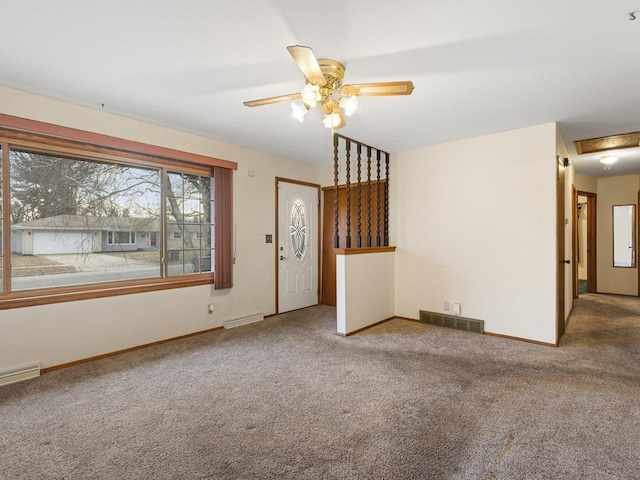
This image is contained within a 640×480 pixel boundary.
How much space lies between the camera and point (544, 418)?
208cm

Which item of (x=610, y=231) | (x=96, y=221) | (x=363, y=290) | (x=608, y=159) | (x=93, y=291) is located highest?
(x=608, y=159)

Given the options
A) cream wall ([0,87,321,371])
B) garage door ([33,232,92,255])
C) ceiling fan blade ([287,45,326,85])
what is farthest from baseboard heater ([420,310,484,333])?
garage door ([33,232,92,255])

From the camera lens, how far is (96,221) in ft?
10.8

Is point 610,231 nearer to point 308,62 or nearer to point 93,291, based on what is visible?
point 308,62

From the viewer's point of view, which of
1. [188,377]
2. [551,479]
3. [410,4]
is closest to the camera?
[551,479]

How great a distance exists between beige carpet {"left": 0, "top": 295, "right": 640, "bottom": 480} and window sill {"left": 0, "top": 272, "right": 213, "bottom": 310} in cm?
64

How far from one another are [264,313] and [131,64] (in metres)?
3.41

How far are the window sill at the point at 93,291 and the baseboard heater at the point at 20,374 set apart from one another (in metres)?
0.52

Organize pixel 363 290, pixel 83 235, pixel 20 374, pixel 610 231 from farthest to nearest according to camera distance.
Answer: pixel 610 231
pixel 363 290
pixel 83 235
pixel 20 374

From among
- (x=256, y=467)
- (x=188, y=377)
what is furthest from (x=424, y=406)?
(x=188, y=377)

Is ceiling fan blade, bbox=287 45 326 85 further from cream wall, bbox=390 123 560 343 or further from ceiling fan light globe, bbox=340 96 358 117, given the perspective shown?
cream wall, bbox=390 123 560 343

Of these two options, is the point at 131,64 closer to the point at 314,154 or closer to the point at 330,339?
the point at 314,154

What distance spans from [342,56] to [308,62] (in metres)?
0.45

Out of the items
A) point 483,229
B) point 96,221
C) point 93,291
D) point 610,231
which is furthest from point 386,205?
point 610,231
